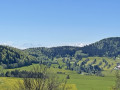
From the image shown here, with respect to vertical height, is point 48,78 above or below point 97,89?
above

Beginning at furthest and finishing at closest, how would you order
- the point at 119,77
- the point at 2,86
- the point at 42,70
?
the point at 2,86, the point at 119,77, the point at 42,70

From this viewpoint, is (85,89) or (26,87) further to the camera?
(85,89)

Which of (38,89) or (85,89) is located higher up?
(38,89)

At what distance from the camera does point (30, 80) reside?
31062mm

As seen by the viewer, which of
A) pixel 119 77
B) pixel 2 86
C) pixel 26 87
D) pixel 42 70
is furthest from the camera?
pixel 2 86

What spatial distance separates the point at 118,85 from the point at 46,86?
248 feet

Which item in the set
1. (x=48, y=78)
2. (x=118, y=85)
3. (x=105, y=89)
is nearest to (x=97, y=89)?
(x=105, y=89)

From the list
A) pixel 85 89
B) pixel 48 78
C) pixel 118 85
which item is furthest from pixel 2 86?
pixel 48 78

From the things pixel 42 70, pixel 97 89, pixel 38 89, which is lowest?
pixel 97 89

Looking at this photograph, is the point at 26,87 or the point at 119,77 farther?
the point at 119,77

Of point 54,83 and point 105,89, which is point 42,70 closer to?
point 54,83

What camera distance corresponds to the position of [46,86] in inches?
1256

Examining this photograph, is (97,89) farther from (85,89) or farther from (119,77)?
(119,77)

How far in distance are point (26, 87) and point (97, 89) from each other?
141537 mm
